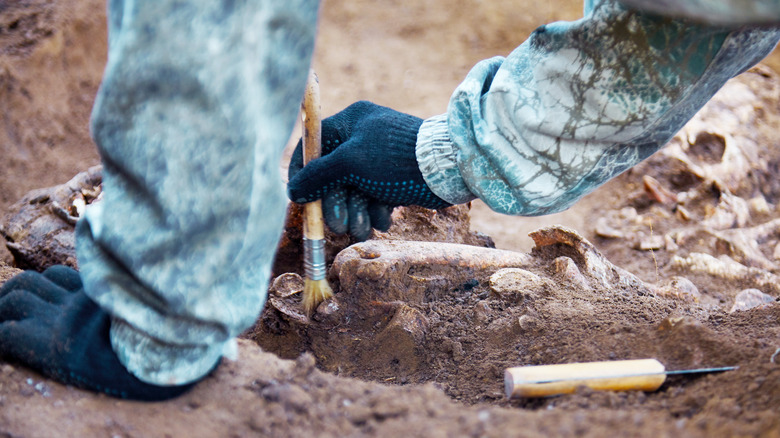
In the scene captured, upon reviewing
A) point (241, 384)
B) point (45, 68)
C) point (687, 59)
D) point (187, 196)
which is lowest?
point (45, 68)

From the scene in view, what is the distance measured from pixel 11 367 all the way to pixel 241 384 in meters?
0.53

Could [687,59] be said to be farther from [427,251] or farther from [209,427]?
[209,427]

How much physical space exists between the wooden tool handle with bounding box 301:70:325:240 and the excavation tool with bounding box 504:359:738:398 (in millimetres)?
877

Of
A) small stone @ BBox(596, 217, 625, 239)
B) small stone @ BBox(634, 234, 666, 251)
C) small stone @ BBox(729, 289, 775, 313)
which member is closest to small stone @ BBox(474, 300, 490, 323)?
small stone @ BBox(729, 289, 775, 313)

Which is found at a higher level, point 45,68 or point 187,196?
point 187,196

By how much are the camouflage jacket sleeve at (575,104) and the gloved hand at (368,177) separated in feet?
0.21

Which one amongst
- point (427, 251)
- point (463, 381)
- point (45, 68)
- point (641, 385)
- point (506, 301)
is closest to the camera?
point (641, 385)

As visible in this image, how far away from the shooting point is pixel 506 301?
6.51ft

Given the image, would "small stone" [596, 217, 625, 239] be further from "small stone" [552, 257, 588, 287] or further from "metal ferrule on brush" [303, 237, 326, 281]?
"metal ferrule on brush" [303, 237, 326, 281]

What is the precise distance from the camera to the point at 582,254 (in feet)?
7.59

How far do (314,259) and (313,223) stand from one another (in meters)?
0.13

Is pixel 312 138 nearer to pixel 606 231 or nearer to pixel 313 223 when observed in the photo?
pixel 313 223

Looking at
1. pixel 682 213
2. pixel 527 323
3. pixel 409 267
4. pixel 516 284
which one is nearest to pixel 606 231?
pixel 682 213

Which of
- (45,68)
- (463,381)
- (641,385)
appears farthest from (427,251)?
(45,68)
